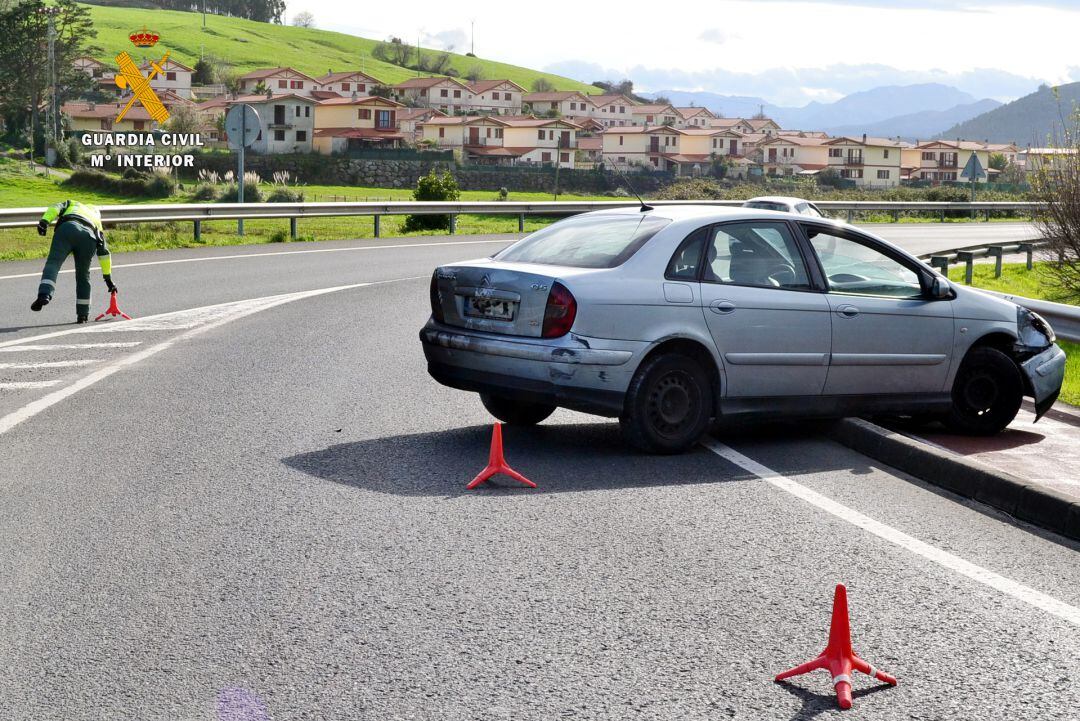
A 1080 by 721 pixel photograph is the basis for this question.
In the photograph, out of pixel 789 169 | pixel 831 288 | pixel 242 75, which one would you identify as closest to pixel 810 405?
pixel 831 288

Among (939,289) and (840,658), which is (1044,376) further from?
(840,658)

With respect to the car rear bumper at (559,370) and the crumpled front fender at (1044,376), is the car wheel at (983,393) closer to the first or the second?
the crumpled front fender at (1044,376)

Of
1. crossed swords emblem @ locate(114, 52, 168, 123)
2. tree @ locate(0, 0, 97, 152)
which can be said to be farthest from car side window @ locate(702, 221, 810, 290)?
crossed swords emblem @ locate(114, 52, 168, 123)

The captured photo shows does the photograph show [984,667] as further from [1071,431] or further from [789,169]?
[789,169]

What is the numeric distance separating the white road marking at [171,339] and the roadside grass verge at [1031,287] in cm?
779

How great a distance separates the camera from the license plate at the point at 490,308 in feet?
26.1

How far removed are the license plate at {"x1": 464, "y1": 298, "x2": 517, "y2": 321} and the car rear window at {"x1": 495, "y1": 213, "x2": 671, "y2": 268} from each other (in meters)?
0.48

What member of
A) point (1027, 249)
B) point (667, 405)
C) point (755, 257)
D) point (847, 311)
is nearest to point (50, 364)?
point (667, 405)

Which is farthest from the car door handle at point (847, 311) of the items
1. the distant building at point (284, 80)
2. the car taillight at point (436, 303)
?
the distant building at point (284, 80)

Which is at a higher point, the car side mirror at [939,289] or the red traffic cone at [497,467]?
the car side mirror at [939,289]

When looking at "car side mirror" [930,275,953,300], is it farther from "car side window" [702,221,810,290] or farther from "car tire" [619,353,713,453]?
"car tire" [619,353,713,453]

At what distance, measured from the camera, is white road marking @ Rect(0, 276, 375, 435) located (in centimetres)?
891

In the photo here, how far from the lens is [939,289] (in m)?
8.93

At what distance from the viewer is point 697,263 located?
8195 millimetres
